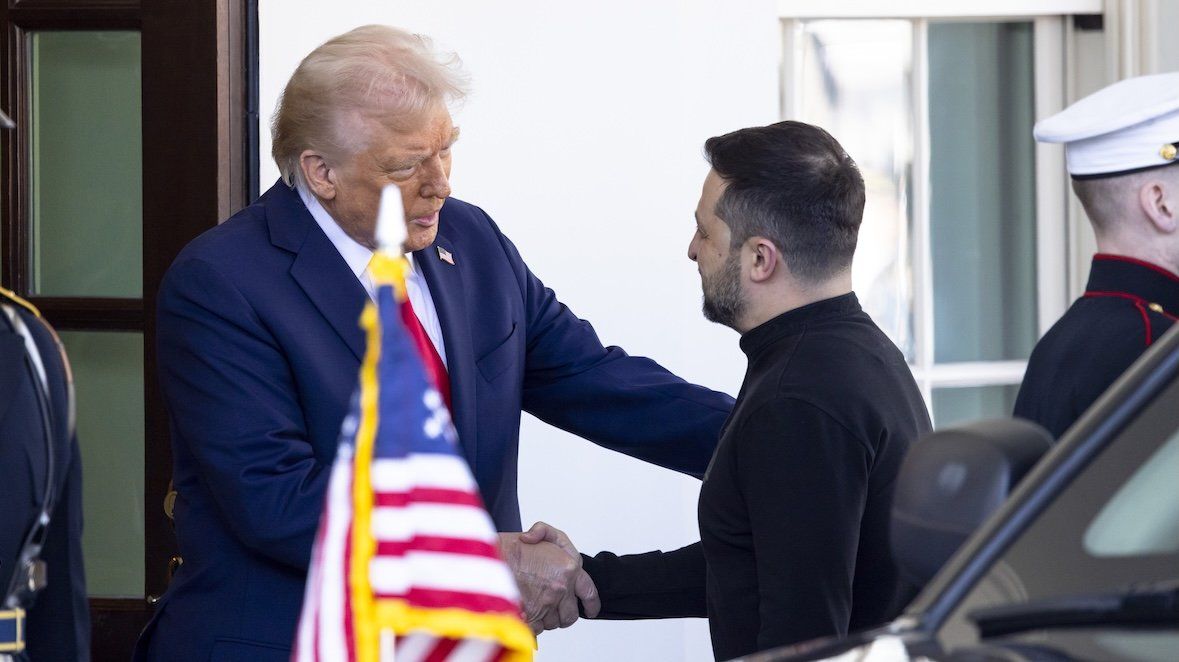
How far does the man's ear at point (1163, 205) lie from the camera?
2377 mm

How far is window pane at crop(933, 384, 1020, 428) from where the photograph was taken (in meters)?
4.75

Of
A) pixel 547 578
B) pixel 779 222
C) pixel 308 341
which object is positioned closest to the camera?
pixel 779 222

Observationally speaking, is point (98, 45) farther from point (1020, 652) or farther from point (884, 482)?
point (1020, 652)

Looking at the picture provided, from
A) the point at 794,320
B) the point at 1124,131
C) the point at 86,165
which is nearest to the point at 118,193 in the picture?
the point at 86,165

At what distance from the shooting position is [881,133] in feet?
15.3

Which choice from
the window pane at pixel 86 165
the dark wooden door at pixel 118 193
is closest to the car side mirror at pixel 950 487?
Answer: the dark wooden door at pixel 118 193

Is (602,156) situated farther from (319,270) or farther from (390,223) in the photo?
(390,223)

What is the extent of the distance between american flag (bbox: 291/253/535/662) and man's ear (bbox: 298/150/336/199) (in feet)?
4.31

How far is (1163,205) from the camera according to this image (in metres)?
2.38

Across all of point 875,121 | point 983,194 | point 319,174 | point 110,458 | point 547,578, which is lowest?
point 547,578

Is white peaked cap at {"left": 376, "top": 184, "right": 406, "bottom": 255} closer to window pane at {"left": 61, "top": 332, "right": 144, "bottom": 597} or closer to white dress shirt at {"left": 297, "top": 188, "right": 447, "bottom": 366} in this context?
white dress shirt at {"left": 297, "top": 188, "right": 447, "bottom": 366}


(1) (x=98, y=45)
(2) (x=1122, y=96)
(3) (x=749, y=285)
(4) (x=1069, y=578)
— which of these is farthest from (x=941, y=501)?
(1) (x=98, y=45)

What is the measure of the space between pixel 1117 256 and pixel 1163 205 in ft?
0.34

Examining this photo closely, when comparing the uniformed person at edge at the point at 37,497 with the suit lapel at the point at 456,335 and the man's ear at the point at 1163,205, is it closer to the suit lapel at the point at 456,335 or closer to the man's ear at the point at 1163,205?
the suit lapel at the point at 456,335
